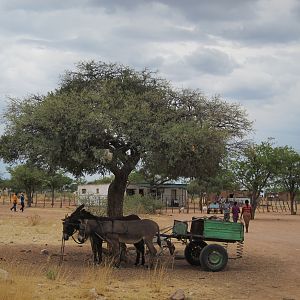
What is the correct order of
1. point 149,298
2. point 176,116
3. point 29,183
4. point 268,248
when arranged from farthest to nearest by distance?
1. point 29,183
2. point 268,248
3. point 176,116
4. point 149,298

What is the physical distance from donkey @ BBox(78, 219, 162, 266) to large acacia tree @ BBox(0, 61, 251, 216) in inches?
71.9

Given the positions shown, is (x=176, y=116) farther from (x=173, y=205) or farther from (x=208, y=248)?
(x=173, y=205)

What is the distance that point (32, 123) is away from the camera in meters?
15.5

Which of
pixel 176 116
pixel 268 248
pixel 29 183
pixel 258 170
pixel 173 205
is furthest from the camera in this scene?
pixel 173 205

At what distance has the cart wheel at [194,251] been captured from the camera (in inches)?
675

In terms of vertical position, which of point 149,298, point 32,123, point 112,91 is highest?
point 112,91

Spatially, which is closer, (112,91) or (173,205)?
(112,91)

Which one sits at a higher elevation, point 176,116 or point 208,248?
point 176,116

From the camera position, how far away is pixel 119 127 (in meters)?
15.8

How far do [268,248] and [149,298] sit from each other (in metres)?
12.7

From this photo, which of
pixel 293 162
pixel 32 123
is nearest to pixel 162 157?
pixel 32 123

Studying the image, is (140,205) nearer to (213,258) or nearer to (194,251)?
(194,251)

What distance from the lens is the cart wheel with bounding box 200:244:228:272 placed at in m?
15.8

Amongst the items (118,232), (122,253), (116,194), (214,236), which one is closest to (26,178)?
(116,194)
